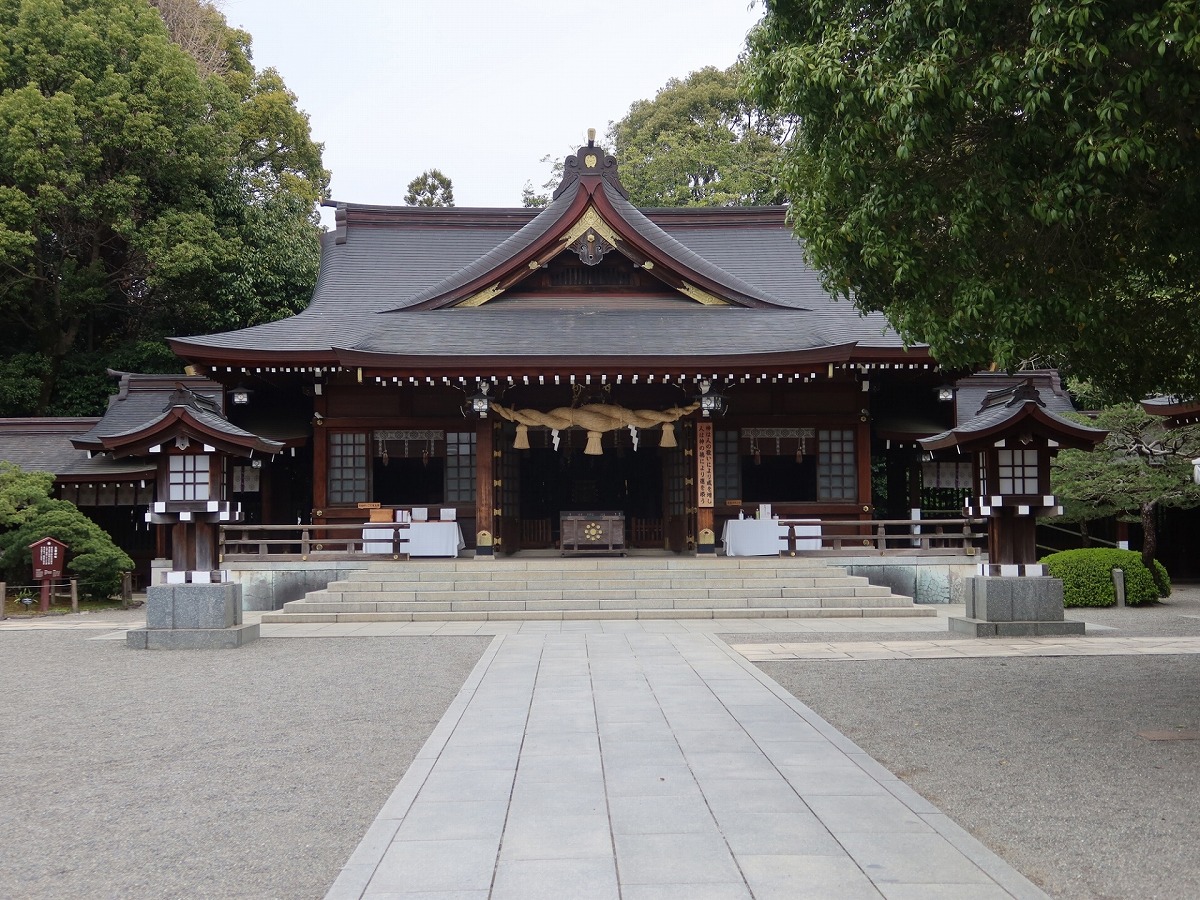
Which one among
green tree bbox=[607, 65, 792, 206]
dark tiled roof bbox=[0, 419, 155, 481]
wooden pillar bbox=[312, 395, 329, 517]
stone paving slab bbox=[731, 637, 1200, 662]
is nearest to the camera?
stone paving slab bbox=[731, 637, 1200, 662]

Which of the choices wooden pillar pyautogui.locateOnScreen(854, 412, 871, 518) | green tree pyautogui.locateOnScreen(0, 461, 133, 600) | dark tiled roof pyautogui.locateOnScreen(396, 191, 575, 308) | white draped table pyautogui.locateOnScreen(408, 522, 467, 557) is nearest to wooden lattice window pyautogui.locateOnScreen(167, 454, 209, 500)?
white draped table pyautogui.locateOnScreen(408, 522, 467, 557)

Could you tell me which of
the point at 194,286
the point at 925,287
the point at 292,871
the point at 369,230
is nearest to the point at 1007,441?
the point at 925,287

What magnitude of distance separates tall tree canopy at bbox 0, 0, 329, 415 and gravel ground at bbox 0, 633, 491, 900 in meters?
Answer: 18.5

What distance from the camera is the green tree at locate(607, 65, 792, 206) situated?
38969mm

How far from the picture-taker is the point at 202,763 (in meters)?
6.77

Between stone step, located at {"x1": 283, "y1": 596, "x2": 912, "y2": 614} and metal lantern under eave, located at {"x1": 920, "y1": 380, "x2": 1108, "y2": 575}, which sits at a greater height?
metal lantern under eave, located at {"x1": 920, "y1": 380, "x2": 1108, "y2": 575}

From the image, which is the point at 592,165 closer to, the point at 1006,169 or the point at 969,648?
the point at 969,648

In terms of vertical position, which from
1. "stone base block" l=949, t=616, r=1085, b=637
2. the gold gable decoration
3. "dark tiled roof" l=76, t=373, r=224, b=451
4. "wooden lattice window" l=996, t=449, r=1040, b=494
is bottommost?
"stone base block" l=949, t=616, r=1085, b=637

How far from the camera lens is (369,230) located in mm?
26969

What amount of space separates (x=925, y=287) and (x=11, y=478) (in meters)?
17.2

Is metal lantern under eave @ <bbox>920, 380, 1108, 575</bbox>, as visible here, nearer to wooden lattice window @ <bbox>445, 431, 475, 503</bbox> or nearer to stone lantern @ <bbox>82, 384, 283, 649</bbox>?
wooden lattice window @ <bbox>445, 431, 475, 503</bbox>

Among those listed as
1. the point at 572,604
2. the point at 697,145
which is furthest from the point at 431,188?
the point at 572,604

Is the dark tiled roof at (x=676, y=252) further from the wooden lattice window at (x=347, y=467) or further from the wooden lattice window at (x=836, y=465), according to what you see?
the wooden lattice window at (x=347, y=467)

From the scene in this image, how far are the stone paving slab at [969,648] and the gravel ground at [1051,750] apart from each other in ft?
1.24
